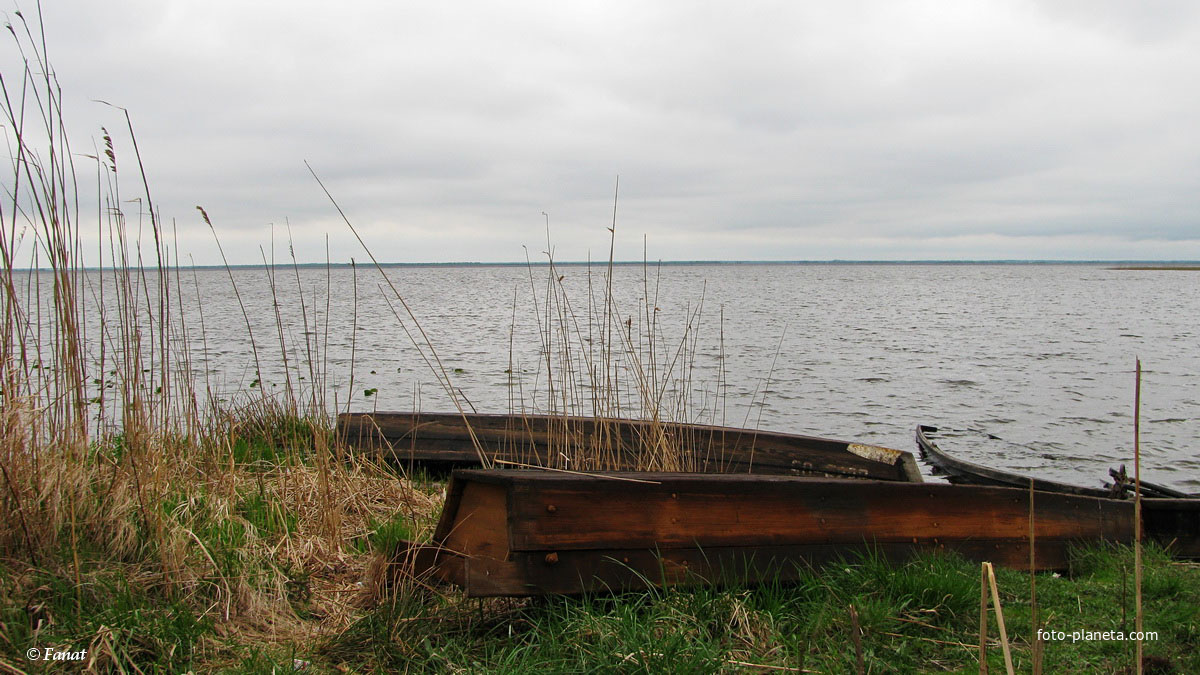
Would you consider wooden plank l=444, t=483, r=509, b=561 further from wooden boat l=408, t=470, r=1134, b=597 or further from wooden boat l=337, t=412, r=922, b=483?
wooden boat l=337, t=412, r=922, b=483

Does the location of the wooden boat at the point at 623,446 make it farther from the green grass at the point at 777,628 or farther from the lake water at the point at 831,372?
the green grass at the point at 777,628

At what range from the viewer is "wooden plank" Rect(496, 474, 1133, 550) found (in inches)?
106

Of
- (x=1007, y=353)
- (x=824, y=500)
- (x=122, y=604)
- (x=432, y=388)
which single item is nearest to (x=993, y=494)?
(x=824, y=500)

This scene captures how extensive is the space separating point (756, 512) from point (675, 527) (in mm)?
358

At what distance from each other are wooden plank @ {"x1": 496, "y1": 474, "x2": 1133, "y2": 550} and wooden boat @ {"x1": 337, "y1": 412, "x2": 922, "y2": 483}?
1.05 metres

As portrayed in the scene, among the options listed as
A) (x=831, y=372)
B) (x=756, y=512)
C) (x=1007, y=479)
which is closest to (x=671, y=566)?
(x=756, y=512)

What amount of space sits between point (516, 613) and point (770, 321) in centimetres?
2502

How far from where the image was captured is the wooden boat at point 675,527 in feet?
8.80

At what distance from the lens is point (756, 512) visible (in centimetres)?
302

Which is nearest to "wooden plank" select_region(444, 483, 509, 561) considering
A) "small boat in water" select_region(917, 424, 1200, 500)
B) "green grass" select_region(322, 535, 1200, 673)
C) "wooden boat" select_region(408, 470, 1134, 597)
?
"wooden boat" select_region(408, 470, 1134, 597)

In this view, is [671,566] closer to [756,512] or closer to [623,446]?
[756,512]

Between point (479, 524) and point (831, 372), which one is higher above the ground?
point (479, 524)

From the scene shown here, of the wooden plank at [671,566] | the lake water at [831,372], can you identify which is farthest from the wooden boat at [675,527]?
the lake water at [831,372]

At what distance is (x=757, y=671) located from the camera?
2.43m
